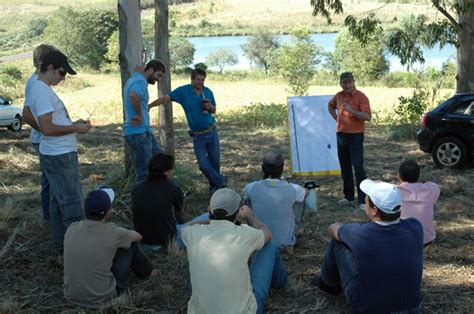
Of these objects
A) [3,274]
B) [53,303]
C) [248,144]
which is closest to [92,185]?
[3,274]

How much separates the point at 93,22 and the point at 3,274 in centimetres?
8128

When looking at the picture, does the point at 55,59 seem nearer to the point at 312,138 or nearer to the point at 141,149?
the point at 141,149

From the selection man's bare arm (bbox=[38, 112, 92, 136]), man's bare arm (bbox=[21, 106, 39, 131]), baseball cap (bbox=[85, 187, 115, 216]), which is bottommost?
baseball cap (bbox=[85, 187, 115, 216])

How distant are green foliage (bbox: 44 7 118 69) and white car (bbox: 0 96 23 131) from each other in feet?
204

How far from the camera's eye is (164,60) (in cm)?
827

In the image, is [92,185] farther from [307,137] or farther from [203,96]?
[307,137]

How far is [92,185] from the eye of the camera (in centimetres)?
829

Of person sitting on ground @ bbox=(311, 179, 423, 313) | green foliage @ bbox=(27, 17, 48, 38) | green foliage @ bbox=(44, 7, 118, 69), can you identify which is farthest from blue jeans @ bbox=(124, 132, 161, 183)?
green foliage @ bbox=(27, 17, 48, 38)

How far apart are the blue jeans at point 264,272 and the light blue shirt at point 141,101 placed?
2710 millimetres

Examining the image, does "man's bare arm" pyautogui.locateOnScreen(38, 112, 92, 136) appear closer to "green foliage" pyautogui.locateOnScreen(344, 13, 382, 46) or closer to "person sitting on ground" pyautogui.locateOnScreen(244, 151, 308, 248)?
"person sitting on ground" pyautogui.locateOnScreen(244, 151, 308, 248)

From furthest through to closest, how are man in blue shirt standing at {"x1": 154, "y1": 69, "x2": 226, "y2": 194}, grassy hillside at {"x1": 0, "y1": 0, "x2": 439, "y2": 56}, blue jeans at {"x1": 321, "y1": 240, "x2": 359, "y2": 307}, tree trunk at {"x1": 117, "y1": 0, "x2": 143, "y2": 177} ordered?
1. grassy hillside at {"x1": 0, "y1": 0, "x2": 439, "y2": 56}
2. man in blue shirt standing at {"x1": 154, "y1": 69, "x2": 226, "y2": 194}
3. tree trunk at {"x1": 117, "y1": 0, "x2": 143, "y2": 177}
4. blue jeans at {"x1": 321, "y1": 240, "x2": 359, "y2": 307}

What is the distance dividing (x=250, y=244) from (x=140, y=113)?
3.15 m

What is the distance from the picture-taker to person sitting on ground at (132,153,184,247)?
5.32m

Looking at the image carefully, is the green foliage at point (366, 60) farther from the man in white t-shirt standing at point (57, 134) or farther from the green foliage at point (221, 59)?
the man in white t-shirt standing at point (57, 134)
